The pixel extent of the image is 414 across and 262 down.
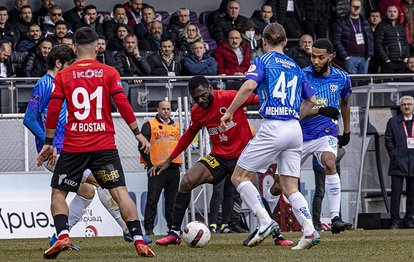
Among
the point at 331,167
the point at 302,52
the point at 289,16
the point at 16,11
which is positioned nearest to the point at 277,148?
the point at 331,167

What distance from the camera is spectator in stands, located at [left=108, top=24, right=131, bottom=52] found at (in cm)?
2150

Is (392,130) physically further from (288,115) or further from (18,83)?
(288,115)

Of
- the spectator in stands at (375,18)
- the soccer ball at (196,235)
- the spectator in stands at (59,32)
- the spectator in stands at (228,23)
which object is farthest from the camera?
the spectator in stands at (375,18)

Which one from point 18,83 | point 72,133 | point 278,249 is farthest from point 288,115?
point 18,83

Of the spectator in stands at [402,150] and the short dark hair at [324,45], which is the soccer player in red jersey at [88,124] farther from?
the spectator in stands at [402,150]

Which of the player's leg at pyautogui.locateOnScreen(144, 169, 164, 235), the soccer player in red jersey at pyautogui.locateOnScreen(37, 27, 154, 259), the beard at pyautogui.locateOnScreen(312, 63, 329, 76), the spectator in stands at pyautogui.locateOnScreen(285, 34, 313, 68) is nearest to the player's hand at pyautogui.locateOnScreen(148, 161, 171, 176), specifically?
the soccer player in red jersey at pyautogui.locateOnScreen(37, 27, 154, 259)

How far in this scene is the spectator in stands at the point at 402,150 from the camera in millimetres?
20453

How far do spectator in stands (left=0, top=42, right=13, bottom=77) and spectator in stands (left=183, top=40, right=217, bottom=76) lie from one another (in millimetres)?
3307

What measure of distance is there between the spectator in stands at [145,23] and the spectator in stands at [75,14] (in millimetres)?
1152

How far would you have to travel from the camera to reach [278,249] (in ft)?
39.3

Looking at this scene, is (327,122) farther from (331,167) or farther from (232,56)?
(232,56)

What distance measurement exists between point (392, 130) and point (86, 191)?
29.7 ft

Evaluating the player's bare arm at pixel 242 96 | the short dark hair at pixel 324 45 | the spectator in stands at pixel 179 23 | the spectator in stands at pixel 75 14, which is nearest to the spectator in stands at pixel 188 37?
the spectator in stands at pixel 179 23

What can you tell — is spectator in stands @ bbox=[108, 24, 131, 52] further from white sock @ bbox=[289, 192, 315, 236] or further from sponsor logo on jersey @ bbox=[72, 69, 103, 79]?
sponsor logo on jersey @ bbox=[72, 69, 103, 79]
